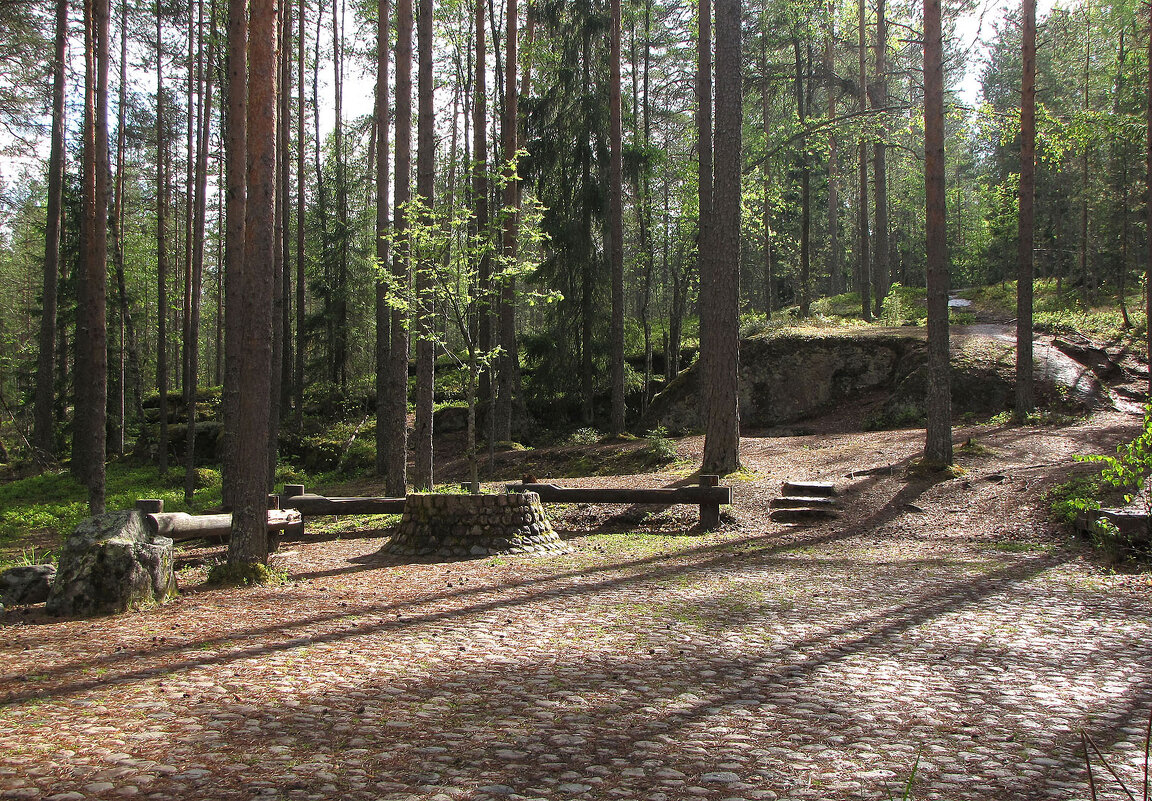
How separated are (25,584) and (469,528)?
4.58 meters

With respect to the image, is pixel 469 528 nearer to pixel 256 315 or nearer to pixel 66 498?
pixel 256 315

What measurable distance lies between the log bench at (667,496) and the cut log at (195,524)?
3149 mm

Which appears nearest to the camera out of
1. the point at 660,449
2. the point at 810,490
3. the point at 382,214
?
the point at 810,490

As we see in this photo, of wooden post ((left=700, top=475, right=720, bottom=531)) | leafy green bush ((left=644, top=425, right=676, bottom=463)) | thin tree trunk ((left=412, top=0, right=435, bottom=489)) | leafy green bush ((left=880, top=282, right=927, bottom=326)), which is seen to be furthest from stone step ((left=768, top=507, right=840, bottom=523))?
leafy green bush ((left=880, top=282, right=927, bottom=326))

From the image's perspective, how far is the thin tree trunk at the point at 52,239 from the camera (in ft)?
54.5

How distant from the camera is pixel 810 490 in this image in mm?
11594

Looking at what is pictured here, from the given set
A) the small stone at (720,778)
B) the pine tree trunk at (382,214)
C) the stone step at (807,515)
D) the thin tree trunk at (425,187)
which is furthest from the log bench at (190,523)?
the stone step at (807,515)

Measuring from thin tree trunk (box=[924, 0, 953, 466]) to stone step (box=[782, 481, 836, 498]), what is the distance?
1.78m

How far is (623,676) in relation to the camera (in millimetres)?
4496

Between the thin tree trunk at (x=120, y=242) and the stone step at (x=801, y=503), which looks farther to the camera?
the thin tree trunk at (x=120, y=242)

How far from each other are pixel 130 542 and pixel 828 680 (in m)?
6.05

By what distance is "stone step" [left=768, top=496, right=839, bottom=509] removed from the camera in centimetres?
1131

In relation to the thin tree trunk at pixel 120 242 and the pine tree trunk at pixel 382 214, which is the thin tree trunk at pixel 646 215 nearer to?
the pine tree trunk at pixel 382 214

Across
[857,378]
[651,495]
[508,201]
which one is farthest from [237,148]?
[857,378]
